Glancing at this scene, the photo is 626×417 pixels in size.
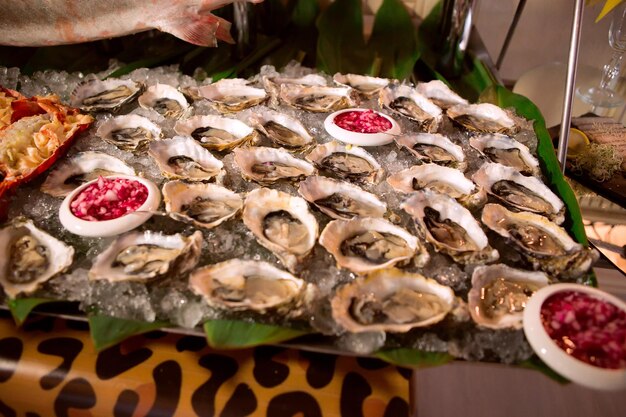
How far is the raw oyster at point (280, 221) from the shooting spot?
1.47 m

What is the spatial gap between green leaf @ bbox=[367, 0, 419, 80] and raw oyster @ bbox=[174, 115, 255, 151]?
40.3 inches

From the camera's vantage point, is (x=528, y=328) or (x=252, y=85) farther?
(x=252, y=85)

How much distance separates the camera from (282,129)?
2057 millimetres

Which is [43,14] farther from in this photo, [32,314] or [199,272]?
[199,272]

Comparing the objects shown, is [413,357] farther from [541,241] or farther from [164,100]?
[164,100]

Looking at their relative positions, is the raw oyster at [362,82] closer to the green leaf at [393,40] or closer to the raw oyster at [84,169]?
the green leaf at [393,40]

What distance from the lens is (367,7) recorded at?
315 cm

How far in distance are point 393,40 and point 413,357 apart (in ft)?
7.37

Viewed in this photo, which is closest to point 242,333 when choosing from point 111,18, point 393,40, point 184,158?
point 184,158

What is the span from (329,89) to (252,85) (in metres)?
0.41

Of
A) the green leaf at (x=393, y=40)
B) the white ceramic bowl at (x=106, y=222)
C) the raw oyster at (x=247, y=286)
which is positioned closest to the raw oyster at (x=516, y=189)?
the raw oyster at (x=247, y=286)

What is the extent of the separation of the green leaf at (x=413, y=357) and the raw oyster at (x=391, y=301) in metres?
0.07

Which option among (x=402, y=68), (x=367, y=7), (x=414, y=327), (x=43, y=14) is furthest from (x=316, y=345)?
(x=367, y=7)

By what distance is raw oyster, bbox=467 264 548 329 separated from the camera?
1.30 meters
